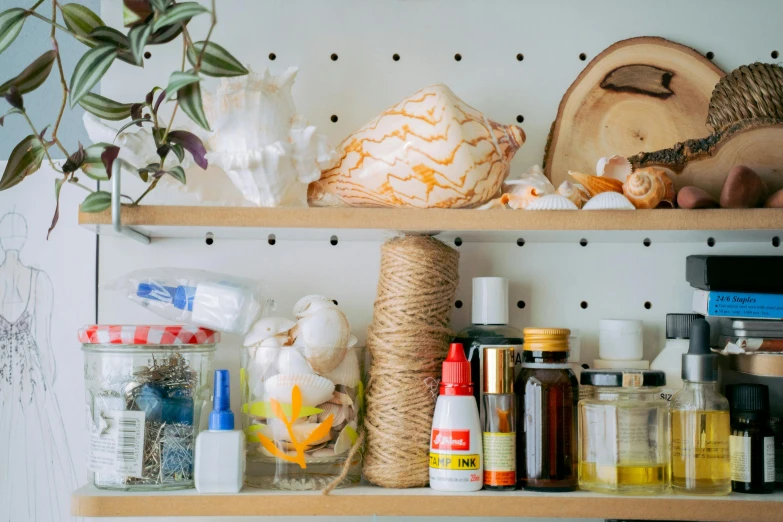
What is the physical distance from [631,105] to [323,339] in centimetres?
47

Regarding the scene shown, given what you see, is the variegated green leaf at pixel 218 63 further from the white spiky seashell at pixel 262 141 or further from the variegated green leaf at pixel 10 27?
the variegated green leaf at pixel 10 27

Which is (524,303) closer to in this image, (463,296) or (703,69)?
(463,296)

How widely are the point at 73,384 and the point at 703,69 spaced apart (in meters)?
0.85

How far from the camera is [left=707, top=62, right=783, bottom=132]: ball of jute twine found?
2.85 feet

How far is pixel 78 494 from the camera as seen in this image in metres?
0.77

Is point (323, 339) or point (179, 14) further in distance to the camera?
point (323, 339)

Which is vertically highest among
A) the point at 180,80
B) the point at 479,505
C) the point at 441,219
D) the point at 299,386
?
the point at 180,80

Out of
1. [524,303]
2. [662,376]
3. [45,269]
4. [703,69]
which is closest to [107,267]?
[45,269]

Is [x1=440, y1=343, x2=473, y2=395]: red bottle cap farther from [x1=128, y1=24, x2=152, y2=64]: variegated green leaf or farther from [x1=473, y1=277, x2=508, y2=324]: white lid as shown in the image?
[x1=128, y1=24, x2=152, y2=64]: variegated green leaf

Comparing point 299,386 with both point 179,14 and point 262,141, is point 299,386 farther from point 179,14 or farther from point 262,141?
point 179,14

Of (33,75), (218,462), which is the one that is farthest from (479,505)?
(33,75)

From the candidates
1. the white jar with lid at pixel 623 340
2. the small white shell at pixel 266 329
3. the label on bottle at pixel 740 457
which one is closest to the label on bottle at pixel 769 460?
the label on bottle at pixel 740 457

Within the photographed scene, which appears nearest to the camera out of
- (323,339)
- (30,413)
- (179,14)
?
(179,14)

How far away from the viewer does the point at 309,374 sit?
80cm
